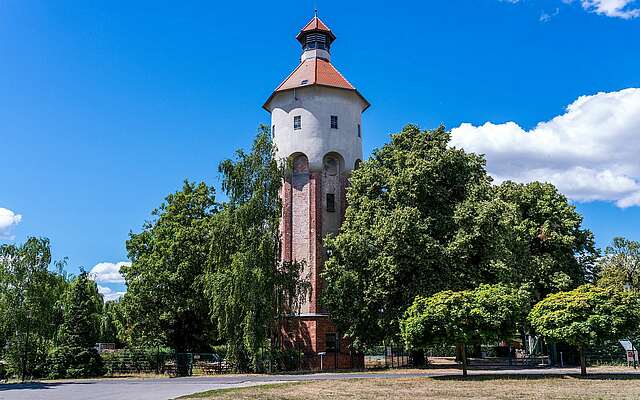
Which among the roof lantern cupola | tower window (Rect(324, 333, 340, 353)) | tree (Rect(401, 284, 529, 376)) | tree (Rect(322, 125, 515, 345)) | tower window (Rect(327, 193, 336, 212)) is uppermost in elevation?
the roof lantern cupola

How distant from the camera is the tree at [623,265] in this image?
47.9 meters

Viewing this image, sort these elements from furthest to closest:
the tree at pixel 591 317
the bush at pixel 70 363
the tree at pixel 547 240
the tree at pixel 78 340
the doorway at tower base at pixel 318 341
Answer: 1. the tree at pixel 547 240
2. the doorway at tower base at pixel 318 341
3. the tree at pixel 78 340
4. the bush at pixel 70 363
5. the tree at pixel 591 317

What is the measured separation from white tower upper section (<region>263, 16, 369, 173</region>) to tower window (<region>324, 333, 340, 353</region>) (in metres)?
11.1

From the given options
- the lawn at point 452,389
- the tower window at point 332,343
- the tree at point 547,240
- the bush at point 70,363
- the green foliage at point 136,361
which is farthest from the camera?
the tree at point 547,240

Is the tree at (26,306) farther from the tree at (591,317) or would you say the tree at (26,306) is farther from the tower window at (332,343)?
the tree at (591,317)

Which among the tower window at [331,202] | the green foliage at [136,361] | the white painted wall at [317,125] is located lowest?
the green foliage at [136,361]

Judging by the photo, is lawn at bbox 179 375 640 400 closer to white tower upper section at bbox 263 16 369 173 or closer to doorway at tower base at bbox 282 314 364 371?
doorway at tower base at bbox 282 314 364 371

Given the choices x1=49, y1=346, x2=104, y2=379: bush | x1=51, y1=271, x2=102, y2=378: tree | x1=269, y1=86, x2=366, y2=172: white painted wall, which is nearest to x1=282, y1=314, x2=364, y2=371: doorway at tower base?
x1=269, y1=86, x2=366, y2=172: white painted wall

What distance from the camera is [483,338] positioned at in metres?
26.2

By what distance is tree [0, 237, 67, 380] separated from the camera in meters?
34.7

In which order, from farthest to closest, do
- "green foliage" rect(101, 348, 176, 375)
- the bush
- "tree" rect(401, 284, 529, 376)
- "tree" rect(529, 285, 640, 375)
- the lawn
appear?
"green foliage" rect(101, 348, 176, 375) → the bush → "tree" rect(401, 284, 529, 376) → "tree" rect(529, 285, 640, 375) → the lawn

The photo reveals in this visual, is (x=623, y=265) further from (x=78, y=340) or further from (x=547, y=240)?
(x=78, y=340)

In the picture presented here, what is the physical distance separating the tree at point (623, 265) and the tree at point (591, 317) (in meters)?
22.4

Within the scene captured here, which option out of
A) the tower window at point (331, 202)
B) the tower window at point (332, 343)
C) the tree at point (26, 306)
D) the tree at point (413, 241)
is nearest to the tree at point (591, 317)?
the tree at point (413, 241)
